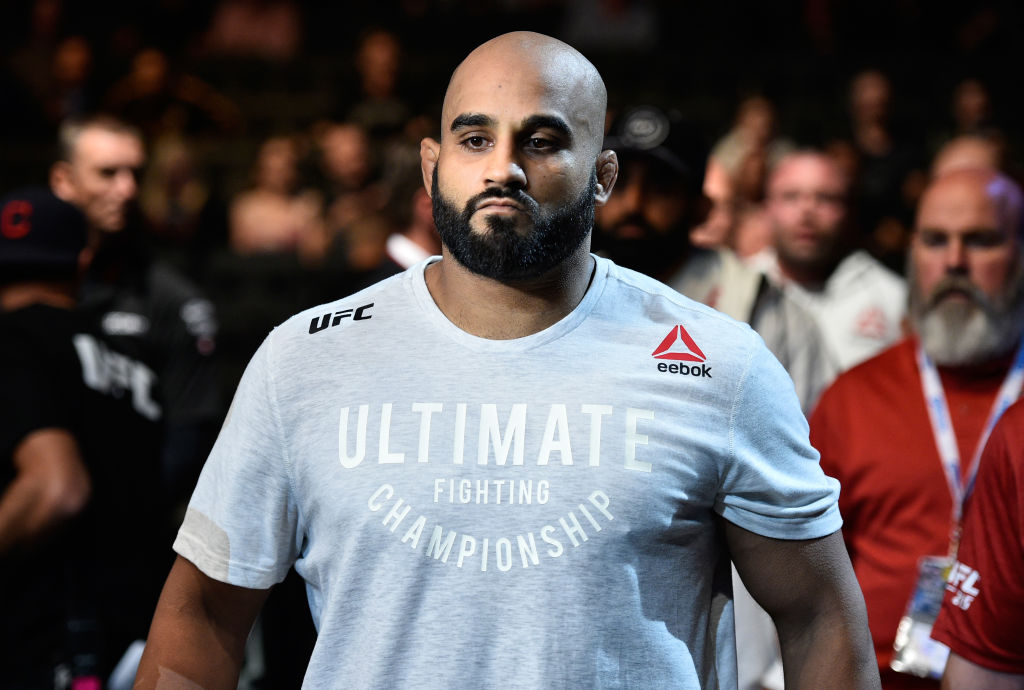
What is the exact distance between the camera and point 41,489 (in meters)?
2.86

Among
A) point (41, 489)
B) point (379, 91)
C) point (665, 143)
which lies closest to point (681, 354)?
point (665, 143)

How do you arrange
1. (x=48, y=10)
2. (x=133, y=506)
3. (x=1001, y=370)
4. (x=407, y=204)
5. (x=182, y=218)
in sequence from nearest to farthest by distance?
(x=1001, y=370) < (x=133, y=506) < (x=407, y=204) < (x=182, y=218) < (x=48, y=10)

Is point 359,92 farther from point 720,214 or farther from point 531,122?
point 531,122

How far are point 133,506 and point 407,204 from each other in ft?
4.87

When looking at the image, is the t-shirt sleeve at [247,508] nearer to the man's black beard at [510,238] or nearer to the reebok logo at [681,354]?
the man's black beard at [510,238]

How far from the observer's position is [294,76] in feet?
35.0

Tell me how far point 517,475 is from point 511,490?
0.02 metres

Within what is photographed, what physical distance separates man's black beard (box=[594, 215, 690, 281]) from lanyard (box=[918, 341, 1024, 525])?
2.25ft

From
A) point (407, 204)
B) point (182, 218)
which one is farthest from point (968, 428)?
point (182, 218)

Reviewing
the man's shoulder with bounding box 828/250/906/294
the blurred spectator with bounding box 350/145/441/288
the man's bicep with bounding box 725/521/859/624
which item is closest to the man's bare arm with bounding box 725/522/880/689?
the man's bicep with bounding box 725/521/859/624

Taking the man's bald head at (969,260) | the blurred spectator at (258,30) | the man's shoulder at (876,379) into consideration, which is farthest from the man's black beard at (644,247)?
the blurred spectator at (258,30)

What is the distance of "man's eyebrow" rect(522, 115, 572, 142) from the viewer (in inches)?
A: 76.9

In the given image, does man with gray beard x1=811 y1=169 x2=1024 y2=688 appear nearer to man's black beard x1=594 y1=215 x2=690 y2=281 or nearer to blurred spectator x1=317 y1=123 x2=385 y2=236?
man's black beard x1=594 y1=215 x2=690 y2=281

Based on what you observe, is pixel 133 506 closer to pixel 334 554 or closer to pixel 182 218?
pixel 334 554
